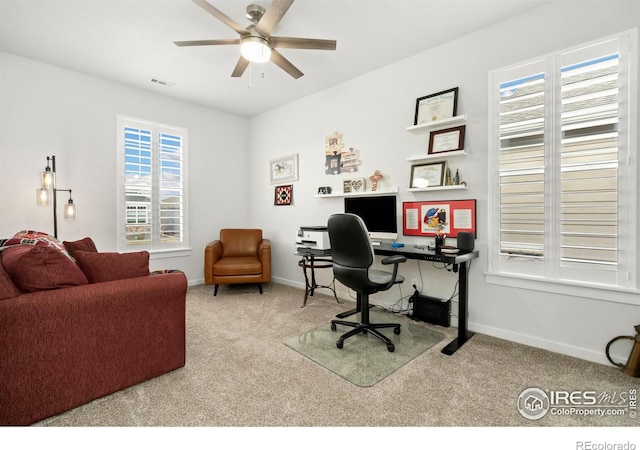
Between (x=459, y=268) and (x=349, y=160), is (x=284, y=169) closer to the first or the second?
(x=349, y=160)

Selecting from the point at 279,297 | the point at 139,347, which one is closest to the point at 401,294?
the point at 279,297

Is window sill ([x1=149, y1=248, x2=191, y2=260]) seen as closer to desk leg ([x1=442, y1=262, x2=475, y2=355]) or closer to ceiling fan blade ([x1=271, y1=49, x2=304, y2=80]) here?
ceiling fan blade ([x1=271, y1=49, x2=304, y2=80])

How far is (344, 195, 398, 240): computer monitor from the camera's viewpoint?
3309 millimetres

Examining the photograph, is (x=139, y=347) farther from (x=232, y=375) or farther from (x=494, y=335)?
(x=494, y=335)

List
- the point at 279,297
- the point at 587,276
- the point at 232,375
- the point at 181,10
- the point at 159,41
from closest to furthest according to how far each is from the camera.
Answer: the point at 232,375, the point at 587,276, the point at 181,10, the point at 159,41, the point at 279,297

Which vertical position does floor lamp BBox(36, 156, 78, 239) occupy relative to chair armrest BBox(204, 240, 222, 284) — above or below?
above

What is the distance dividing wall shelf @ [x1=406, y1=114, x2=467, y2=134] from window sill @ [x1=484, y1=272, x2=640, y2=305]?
1.44 meters

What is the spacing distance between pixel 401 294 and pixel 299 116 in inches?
115

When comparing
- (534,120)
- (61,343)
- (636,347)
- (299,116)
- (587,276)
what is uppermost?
(299,116)

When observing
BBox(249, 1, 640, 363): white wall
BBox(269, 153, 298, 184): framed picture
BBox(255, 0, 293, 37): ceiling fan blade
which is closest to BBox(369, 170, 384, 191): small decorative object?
BBox(249, 1, 640, 363): white wall

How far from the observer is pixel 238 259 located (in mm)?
4277

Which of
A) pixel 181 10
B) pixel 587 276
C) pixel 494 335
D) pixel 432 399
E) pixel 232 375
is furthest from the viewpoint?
pixel 494 335

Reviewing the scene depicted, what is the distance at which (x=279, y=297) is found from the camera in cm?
397

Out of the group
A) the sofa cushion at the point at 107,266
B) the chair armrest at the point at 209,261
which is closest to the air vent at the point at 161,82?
the chair armrest at the point at 209,261
